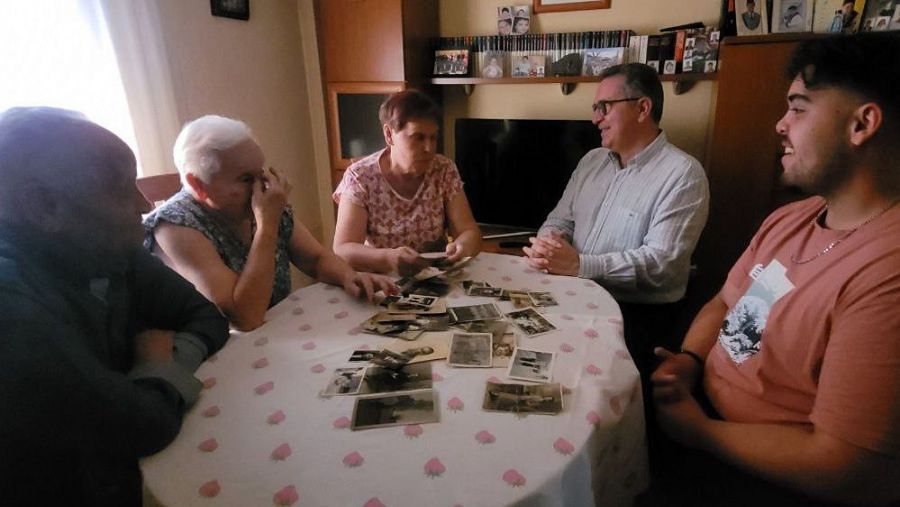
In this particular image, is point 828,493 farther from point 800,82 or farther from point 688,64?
point 688,64

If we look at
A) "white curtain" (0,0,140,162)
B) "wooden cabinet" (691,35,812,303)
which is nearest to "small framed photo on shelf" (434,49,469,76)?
"wooden cabinet" (691,35,812,303)

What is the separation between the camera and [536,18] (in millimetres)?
2693

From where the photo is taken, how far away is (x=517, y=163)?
8.91 ft

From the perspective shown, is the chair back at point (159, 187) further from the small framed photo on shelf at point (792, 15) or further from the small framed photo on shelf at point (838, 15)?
the small framed photo on shelf at point (838, 15)

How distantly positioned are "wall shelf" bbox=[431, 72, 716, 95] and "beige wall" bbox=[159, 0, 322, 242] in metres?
0.95

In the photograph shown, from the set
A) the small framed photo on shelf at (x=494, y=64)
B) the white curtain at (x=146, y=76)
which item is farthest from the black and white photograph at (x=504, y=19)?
the white curtain at (x=146, y=76)

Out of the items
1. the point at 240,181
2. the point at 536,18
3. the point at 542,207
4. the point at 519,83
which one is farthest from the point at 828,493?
the point at 536,18

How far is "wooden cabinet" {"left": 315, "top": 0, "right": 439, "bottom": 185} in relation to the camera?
2611 millimetres

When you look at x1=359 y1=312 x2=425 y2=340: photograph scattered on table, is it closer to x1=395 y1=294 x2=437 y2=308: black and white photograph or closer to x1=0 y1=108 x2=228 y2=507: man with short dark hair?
x1=395 y1=294 x2=437 y2=308: black and white photograph

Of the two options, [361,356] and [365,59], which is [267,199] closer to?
[361,356]

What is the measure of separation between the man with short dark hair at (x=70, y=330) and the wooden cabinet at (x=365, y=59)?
78.7 inches

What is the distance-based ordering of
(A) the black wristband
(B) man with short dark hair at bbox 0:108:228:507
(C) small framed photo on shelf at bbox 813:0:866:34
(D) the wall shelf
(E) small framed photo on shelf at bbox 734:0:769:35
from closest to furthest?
(B) man with short dark hair at bbox 0:108:228:507
(A) the black wristband
(C) small framed photo on shelf at bbox 813:0:866:34
(E) small framed photo on shelf at bbox 734:0:769:35
(D) the wall shelf

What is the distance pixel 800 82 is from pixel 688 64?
1467 mm

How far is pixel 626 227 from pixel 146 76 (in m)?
2.09
